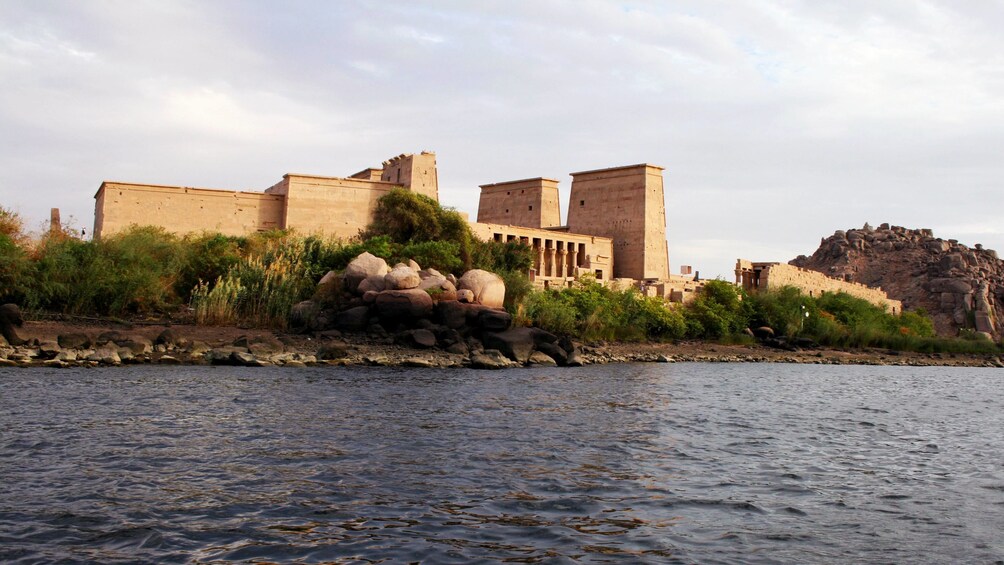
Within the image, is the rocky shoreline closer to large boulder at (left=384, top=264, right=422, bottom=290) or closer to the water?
large boulder at (left=384, top=264, right=422, bottom=290)

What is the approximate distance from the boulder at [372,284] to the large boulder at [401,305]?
61 centimetres

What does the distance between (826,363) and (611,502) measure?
31.7 m

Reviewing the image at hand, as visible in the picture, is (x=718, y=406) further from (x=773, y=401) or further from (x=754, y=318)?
(x=754, y=318)

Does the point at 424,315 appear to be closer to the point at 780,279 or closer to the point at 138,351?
the point at 138,351

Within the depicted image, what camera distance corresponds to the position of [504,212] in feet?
163

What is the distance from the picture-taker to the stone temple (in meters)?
32.8

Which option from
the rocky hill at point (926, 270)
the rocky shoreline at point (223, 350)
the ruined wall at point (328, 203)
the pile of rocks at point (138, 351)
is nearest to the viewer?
the pile of rocks at point (138, 351)

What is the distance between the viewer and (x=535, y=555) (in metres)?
6.55

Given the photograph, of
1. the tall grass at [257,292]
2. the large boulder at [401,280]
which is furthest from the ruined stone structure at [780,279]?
the tall grass at [257,292]

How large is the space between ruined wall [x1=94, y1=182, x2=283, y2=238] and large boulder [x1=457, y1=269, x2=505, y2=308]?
1103cm

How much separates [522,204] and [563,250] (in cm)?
665

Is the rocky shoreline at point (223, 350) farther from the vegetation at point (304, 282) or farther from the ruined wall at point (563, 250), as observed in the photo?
the ruined wall at point (563, 250)

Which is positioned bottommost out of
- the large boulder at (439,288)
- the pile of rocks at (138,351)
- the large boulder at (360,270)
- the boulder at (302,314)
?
the pile of rocks at (138,351)

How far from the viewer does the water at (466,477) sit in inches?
269
